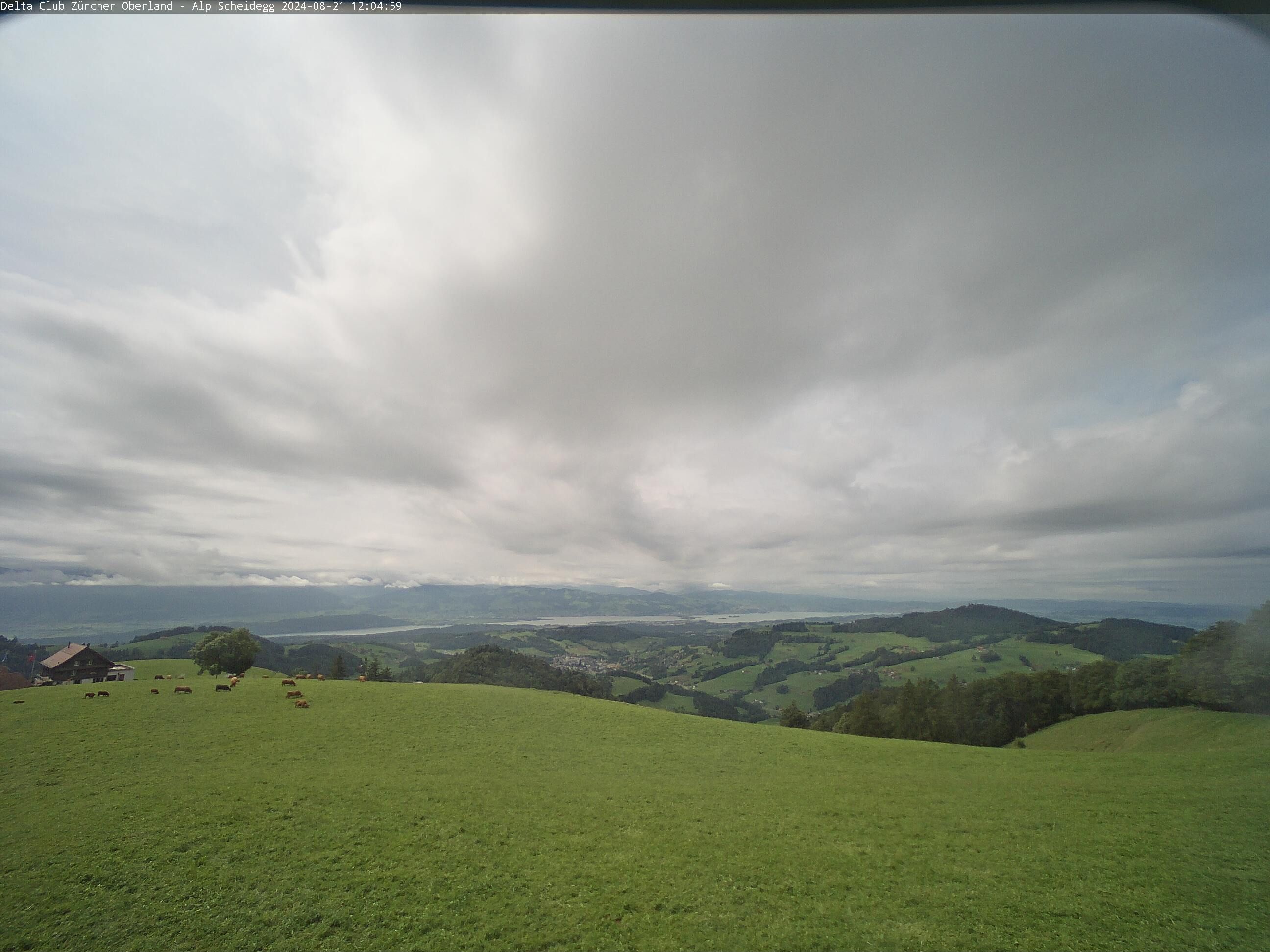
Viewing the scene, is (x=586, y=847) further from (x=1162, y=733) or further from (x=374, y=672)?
(x=374, y=672)

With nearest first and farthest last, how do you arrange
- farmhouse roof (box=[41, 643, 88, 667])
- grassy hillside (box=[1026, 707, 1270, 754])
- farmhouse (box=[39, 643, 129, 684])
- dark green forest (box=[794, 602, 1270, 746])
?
1. grassy hillside (box=[1026, 707, 1270, 754])
2. dark green forest (box=[794, 602, 1270, 746])
3. farmhouse (box=[39, 643, 129, 684])
4. farmhouse roof (box=[41, 643, 88, 667])

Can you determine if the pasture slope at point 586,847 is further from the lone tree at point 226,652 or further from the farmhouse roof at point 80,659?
the farmhouse roof at point 80,659

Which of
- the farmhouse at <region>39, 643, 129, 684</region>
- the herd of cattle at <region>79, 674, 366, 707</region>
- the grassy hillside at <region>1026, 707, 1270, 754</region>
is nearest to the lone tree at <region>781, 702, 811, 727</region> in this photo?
the grassy hillside at <region>1026, 707, 1270, 754</region>

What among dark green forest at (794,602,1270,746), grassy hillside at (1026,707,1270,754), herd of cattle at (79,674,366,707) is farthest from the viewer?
dark green forest at (794,602,1270,746)

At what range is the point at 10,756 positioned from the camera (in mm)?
17953

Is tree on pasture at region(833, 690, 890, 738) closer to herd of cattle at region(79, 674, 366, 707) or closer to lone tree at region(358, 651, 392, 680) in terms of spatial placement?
herd of cattle at region(79, 674, 366, 707)

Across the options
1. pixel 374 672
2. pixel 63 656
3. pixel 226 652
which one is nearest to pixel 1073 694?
pixel 374 672

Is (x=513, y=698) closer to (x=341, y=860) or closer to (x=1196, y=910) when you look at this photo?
(x=341, y=860)

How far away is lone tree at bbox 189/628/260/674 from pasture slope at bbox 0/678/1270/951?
29.2 meters

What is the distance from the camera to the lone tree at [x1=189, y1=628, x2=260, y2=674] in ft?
161

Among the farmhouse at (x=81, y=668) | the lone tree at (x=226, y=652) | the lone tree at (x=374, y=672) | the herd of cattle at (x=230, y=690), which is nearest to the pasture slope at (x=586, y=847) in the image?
the herd of cattle at (x=230, y=690)

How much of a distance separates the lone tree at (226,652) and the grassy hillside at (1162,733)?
247 feet

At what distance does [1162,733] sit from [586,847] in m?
55.0

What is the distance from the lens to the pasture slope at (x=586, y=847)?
966 centimetres
